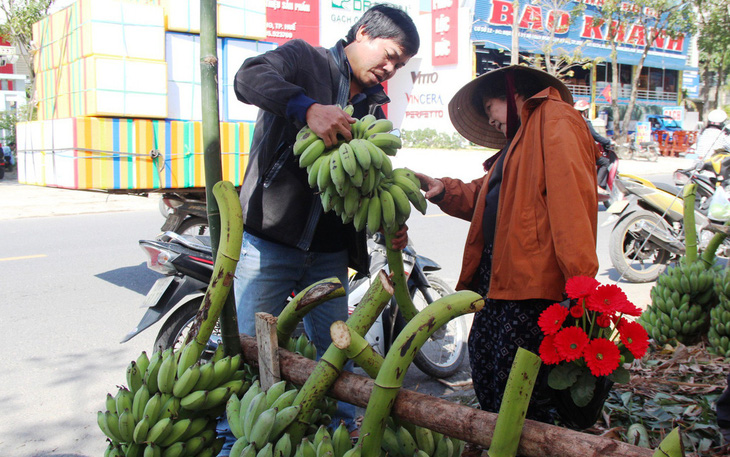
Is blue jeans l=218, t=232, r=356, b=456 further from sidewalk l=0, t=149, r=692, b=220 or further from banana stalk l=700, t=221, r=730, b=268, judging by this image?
sidewalk l=0, t=149, r=692, b=220

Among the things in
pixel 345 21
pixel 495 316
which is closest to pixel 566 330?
pixel 495 316

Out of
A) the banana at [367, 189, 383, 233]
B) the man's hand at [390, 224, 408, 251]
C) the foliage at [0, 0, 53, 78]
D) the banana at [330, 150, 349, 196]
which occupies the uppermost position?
the foliage at [0, 0, 53, 78]

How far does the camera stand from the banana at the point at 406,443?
4.33ft

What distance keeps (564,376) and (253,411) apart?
2.68 feet

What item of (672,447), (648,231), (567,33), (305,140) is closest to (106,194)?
(648,231)

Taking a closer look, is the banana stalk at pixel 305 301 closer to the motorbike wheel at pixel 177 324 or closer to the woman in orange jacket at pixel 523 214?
the woman in orange jacket at pixel 523 214

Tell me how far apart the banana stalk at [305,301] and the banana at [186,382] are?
0.25 metres

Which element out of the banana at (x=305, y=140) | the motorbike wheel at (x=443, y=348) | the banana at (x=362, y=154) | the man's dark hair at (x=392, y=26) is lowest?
the motorbike wheel at (x=443, y=348)

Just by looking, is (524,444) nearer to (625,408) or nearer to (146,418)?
(146,418)

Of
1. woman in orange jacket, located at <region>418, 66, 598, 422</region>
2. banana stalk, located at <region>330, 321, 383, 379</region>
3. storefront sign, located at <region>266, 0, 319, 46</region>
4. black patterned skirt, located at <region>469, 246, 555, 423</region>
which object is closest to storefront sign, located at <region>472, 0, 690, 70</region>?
storefront sign, located at <region>266, 0, 319, 46</region>

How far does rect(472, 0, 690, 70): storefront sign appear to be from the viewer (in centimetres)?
2147

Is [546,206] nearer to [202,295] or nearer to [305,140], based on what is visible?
[305,140]

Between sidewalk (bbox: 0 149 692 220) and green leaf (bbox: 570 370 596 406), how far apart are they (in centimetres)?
572

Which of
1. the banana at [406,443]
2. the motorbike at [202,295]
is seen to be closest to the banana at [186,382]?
the banana at [406,443]
